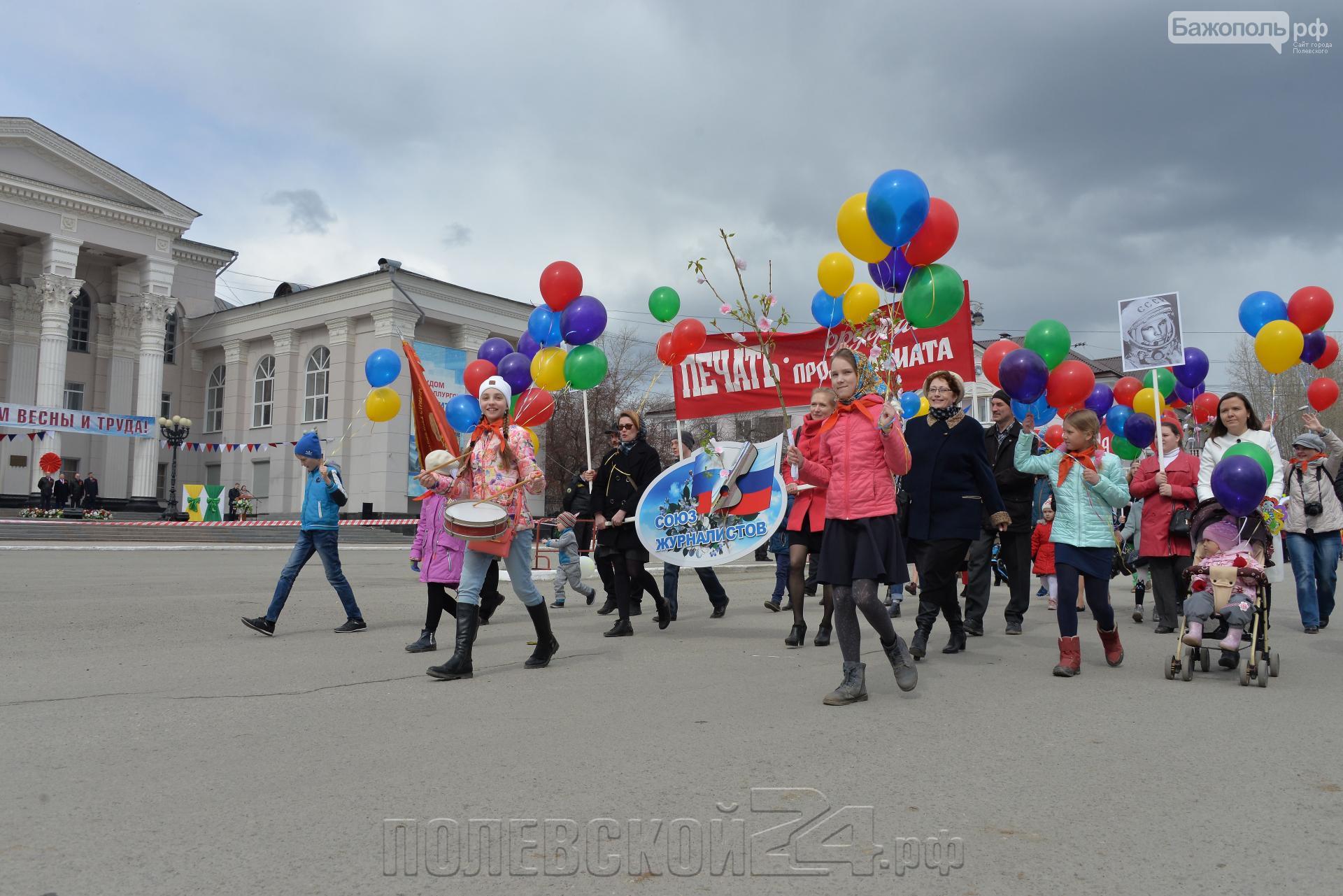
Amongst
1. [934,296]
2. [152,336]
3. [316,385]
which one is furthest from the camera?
[316,385]

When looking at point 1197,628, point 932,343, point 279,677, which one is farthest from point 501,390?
point 932,343

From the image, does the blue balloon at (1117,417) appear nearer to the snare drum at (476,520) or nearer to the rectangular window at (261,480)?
the snare drum at (476,520)

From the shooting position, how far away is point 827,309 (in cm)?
1215

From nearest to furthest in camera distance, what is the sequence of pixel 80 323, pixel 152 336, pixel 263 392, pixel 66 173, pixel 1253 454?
pixel 1253 454
pixel 66 173
pixel 152 336
pixel 80 323
pixel 263 392

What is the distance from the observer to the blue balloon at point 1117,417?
13039mm

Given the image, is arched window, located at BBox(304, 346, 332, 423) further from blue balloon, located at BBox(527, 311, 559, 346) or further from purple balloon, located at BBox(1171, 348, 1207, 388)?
purple balloon, located at BBox(1171, 348, 1207, 388)

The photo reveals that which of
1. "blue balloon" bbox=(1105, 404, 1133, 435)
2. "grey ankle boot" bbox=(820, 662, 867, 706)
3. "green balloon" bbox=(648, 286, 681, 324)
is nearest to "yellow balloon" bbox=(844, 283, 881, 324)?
"green balloon" bbox=(648, 286, 681, 324)

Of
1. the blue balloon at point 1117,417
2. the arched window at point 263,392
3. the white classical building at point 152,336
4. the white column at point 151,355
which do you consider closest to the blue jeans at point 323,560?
the blue balloon at point 1117,417

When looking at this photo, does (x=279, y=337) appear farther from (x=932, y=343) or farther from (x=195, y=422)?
(x=932, y=343)

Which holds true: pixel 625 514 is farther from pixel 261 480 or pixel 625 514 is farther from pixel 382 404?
pixel 261 480

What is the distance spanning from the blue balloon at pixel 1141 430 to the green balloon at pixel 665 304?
5.18 metres

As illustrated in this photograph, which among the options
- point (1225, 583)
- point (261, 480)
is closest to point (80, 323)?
point (261, 480)

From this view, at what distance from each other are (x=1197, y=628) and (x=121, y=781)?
6125mm

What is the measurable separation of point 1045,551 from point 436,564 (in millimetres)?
6747
